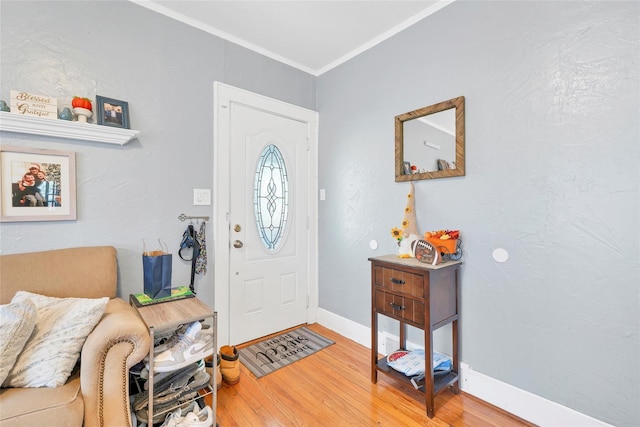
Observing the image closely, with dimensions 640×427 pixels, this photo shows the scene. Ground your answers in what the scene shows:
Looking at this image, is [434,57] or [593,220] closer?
[593,220]

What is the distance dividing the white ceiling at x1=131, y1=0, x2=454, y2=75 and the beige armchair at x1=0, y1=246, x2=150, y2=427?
179 centimetres

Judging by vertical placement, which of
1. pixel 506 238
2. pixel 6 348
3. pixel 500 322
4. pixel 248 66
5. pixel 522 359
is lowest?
pixel 522 359

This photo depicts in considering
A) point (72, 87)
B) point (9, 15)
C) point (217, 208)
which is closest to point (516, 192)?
point (217, 208)

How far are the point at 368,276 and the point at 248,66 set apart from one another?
2081 millimetres

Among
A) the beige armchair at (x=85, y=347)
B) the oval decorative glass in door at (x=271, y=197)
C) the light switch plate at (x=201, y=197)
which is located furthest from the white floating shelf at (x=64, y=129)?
the oval decorative glass in door at (x=271, y=197)

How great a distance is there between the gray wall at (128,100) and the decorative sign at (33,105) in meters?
0.07

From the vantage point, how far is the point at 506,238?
1710 millimetres

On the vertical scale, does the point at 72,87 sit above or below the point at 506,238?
above

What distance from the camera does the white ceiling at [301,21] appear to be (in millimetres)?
2037

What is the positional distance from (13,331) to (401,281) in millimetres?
1826

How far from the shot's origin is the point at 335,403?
1762 mm

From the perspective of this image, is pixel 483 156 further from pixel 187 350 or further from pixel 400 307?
pixel 187 350

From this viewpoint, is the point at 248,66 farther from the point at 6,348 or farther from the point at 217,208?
the point at 6,348

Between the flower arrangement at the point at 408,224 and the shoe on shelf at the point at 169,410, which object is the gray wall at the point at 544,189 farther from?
the shoe on shelf at the point at 169,410
